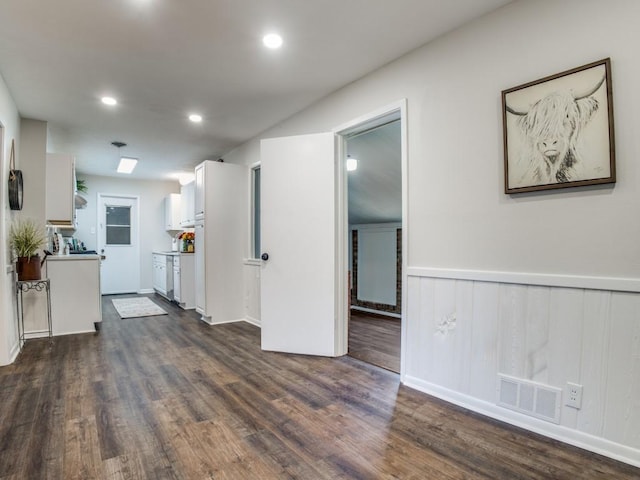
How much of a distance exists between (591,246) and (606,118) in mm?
610

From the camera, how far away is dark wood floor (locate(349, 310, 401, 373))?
3129 mm

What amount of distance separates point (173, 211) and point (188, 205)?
3.13 feet

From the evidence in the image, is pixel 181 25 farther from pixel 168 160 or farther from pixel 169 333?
pixel 168 160

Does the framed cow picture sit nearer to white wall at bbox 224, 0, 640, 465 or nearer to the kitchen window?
white wall at bbox 224, 0, 640, 465

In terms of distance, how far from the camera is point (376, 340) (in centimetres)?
375

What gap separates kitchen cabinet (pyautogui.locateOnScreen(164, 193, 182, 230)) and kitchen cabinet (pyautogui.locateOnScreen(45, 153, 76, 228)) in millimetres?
2757

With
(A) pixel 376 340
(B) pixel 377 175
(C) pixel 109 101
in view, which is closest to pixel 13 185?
(C) pixel 109 101

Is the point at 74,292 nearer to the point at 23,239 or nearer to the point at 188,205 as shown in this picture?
the point at 23,239

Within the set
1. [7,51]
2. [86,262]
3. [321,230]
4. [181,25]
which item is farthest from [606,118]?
[86,262]

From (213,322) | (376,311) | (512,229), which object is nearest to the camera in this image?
(512,229)

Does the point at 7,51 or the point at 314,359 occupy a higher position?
the point at 7,51

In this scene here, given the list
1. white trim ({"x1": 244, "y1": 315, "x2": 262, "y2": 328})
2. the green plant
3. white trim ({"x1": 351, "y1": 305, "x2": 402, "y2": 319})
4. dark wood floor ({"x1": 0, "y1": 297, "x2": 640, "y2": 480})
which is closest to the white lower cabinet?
white trim ({"x1": 244, "y1": 315, "x2": 262, "y2": 328})

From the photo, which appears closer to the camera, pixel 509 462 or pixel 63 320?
pixel 509 462

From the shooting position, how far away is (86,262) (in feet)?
13.7
